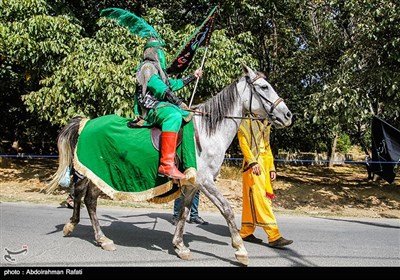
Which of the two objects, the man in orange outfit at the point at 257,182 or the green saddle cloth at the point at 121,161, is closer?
the green saddle cloth at the point at 121,161

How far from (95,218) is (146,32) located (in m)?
2.80

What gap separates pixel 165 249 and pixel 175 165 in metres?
1.35

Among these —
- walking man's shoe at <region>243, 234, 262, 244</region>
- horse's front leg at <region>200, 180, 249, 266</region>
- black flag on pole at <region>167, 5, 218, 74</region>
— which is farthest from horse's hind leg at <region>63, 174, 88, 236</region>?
walking man's shoe at <region>243, 234, 262, 244</region>

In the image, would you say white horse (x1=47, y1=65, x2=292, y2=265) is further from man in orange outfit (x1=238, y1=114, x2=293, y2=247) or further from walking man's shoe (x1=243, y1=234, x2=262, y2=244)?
walking man's shoe (x1=243, y1=234, x2=262, y2=244)

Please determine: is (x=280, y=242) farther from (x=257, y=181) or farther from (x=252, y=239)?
(x=257, y=181)

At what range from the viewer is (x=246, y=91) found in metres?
5.41

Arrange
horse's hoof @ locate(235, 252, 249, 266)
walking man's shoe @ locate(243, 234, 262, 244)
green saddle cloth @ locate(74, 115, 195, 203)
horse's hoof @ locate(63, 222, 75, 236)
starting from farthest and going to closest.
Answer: walking man's shoe @ locate(243, 234, 262, 244) → horse's hoof @ locate(63, 222, 75, 236) → green saddle cloth @ locate(74, 115, 195, 203) → horse's hoof @ locate(235, 252, 249, 266)

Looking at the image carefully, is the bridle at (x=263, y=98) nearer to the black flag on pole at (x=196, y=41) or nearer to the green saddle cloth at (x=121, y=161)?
the black flag on pole at (x=196, y=41)

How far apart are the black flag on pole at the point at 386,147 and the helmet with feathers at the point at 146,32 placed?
6.41m

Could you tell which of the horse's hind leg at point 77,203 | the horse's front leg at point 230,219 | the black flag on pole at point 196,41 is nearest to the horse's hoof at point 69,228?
the horse's hind leg at point 77,203

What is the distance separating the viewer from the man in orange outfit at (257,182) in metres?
5.87

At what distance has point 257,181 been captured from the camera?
238 inches

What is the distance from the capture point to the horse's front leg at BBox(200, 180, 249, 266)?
4.89m
